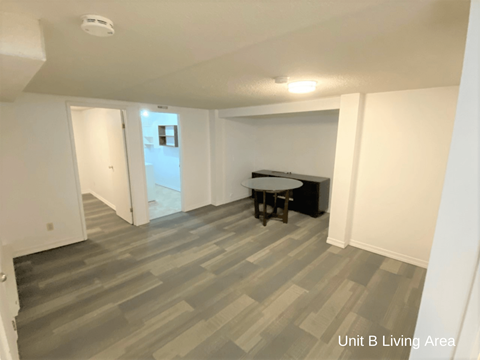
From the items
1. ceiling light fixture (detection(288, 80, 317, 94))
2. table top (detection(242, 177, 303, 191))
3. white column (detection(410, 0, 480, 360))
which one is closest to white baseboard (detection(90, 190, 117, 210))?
table top (detection(242, 177, 303, 191))

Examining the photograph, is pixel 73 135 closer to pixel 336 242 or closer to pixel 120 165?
pixel 120 165

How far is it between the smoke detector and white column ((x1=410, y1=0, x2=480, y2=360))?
1.35 meters

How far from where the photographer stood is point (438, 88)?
8.22ft

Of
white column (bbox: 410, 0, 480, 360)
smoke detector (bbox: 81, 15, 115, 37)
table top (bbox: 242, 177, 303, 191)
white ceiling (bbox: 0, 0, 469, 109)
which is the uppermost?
white ceiling (bbox: 0, 0, 469, 109)

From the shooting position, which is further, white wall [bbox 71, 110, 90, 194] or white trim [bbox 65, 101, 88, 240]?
white wall [bbox 71, 110, 90, 194]

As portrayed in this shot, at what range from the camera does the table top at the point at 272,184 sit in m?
3.93

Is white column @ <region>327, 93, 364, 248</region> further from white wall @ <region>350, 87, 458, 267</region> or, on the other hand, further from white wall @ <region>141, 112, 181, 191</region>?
white wall @ <region>141, 112, 181, 191</region>

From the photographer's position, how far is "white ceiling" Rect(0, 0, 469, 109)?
2.98 feet

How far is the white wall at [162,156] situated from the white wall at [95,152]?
152cm

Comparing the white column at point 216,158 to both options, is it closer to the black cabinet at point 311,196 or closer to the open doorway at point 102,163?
the black cabinet at point 311,196

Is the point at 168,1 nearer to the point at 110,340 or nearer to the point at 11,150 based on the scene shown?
the point at 110,340

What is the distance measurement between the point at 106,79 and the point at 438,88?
3465 mm

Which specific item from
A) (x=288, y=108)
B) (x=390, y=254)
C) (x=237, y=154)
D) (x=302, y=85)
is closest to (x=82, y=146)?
(x=237, y=154)

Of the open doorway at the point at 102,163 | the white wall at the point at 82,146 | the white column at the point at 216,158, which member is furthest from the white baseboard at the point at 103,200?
the white column at the point at 216,158
